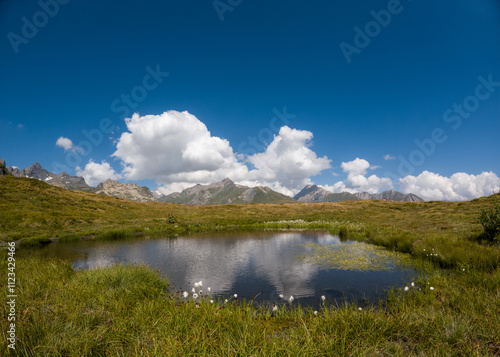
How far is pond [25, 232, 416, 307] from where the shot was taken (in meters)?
12.8

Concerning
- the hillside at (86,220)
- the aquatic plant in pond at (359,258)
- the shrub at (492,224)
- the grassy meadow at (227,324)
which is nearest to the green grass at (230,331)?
the grassy meadow at (227,324)

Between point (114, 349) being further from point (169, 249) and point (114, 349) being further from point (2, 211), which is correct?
point (2, 211)

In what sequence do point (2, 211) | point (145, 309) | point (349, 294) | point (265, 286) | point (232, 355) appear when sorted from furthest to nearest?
point (2, 211) < point (265, 286) < point (349, 294) < point (145, 309) < point (232, 355)

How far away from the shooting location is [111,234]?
115 ft

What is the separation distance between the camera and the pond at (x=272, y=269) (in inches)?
504

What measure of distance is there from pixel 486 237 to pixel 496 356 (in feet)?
62.5

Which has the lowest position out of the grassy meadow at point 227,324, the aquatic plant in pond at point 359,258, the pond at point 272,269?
the aquatic plant in pond at point 359,258

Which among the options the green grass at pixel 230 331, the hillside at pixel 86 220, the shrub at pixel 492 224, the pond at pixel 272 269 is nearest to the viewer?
the green grass at pixel 230 331

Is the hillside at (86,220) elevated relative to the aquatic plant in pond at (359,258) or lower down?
elevated

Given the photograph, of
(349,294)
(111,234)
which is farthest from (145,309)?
(111,234)

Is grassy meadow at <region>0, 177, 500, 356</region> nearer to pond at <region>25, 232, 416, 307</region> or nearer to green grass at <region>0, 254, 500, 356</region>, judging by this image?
green grass at <region>0, 254, 500, 356</region>

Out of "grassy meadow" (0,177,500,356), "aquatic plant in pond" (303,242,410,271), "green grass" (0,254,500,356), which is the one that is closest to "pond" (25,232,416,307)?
"aquatic plant in pond" (303,242,410,271)

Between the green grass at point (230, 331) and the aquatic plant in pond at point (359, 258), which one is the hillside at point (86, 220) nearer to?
the aquatic plant in pond at point (359, 258)

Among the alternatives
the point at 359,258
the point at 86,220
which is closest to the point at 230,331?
the point at 359,258
